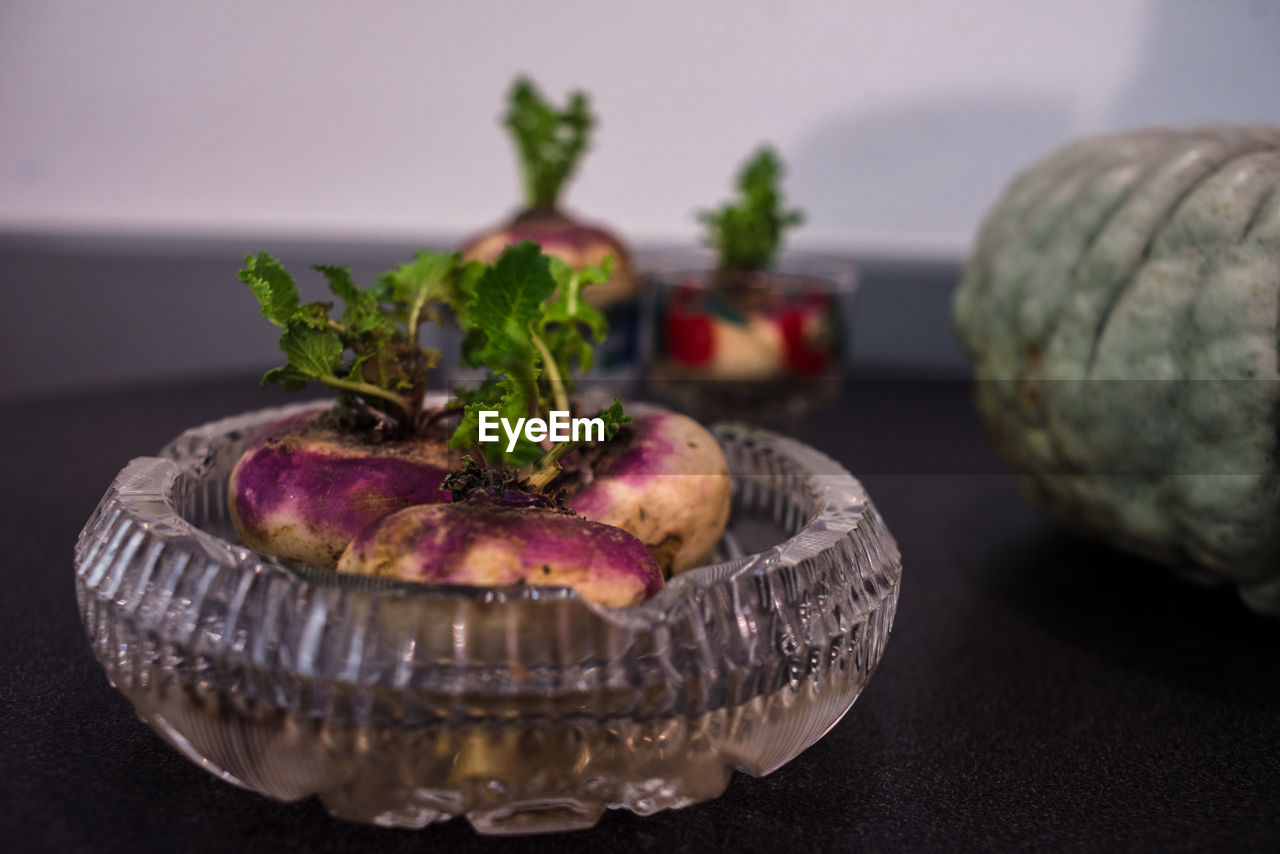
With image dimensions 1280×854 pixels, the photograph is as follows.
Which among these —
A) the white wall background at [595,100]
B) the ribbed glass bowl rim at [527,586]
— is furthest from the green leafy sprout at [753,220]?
the ribbed glass bowl rim at [527,586]

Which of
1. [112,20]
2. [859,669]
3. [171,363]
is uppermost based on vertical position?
[112,20]

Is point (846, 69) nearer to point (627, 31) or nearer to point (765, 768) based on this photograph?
point (627, 31)

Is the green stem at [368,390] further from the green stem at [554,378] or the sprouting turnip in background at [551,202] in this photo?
the sprouting turnip in background at [551,202]

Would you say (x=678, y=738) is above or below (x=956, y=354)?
above

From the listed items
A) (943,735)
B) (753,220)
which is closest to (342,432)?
(943,735)

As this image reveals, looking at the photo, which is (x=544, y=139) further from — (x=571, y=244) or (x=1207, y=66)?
(x=1207, y=66)

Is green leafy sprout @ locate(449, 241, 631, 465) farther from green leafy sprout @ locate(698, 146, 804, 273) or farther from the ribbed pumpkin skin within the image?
green leafy sprout @ locate(698, 146, 804, 273)

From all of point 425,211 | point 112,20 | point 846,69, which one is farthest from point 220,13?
point 846,69
